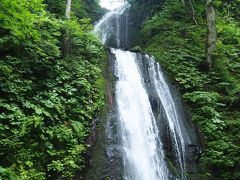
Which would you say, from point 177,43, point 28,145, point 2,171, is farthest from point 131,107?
point 177,43

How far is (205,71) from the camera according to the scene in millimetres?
12570

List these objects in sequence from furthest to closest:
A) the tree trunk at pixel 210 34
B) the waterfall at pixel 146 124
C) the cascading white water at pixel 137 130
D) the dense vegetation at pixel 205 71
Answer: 1. the tree trunk at pixel 210 34
2. the dense vegetation at pixel 205 71
3. the waterfall at pixel 146 124
4. the cascading white water at pixel 137 130

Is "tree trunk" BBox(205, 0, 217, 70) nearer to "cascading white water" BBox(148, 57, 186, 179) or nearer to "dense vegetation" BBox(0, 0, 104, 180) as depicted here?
"cascading white water" BBox(148, 57, 186, 179)

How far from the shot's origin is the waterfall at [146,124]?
7.69 m

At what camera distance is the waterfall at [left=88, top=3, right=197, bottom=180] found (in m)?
7.69

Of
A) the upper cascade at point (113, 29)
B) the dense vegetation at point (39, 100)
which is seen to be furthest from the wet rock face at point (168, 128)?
the upper cascade at point (113, 29)

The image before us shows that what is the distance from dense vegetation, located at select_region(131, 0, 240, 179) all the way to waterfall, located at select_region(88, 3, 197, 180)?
611mm

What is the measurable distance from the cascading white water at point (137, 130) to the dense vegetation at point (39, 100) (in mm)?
1023

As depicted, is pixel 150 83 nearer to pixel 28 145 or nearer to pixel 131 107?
pixel 131 107

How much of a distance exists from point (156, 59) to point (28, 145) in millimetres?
8305

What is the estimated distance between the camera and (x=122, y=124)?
8422 millimetres

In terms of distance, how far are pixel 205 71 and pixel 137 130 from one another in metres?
5.72

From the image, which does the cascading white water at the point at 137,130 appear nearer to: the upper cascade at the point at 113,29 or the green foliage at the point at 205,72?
the green foliage at the point at 205,72

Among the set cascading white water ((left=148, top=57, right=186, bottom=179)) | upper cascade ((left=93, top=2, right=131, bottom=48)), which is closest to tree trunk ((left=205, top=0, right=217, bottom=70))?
cascading white water ((left=148, top=57, right=186, bottom=179))
